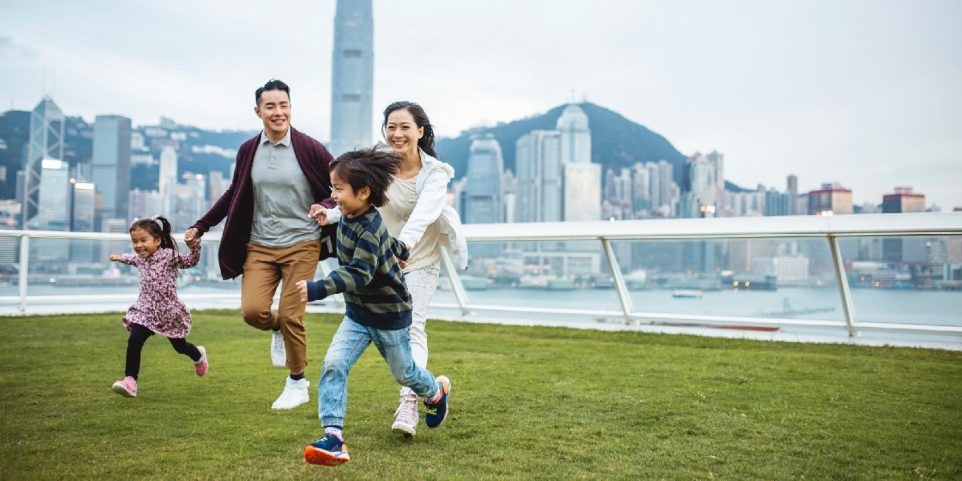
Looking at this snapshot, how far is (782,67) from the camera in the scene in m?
49.5

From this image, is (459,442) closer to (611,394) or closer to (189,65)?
(611,394)

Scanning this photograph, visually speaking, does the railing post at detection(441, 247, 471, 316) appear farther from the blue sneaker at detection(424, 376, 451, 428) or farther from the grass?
the blue sneaker at detection(424, 376, 451, 428)

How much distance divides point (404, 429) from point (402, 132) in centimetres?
162

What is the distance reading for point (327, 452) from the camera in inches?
113

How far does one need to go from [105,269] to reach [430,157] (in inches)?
410

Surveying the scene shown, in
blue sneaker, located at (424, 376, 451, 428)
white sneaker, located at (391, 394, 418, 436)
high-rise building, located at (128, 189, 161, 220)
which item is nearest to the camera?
white sneaker, located at (391, 394, 418, 436)

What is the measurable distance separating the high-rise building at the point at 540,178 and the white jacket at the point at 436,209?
70.8 metres

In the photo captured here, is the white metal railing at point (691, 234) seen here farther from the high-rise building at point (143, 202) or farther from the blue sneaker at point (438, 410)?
the high-rise building at point (143, 202)

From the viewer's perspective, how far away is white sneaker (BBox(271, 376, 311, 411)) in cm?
444

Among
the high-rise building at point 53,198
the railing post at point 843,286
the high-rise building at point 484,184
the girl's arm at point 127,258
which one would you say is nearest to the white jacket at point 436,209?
the girl's arm at point 127,258

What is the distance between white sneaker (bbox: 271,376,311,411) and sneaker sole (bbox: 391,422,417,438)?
3.67ft

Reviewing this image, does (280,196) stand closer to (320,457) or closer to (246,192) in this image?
(246,192)

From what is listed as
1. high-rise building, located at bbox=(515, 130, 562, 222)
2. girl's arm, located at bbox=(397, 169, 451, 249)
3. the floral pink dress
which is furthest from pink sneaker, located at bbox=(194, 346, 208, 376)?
high-rise building, located at bbox=(515, 130, 562, 222)

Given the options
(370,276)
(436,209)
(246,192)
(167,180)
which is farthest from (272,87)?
(167,180)
